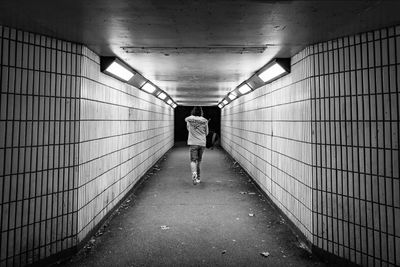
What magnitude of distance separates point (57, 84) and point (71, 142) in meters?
0.74

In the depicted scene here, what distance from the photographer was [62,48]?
3.05 meters

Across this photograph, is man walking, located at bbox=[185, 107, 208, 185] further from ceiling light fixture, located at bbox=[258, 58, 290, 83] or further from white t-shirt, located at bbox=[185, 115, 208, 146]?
ceiling light fixture, located at bbox=[258, 58, 290, 83]

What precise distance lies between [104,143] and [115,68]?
1.28 metres

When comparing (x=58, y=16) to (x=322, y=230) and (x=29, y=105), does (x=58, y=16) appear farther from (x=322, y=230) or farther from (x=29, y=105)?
(x=322, y=230)

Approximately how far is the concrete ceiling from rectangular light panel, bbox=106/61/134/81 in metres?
0.27

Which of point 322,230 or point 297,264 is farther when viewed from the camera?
point 322,230

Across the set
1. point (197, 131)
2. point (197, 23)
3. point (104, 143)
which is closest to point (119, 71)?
point (104, 143)

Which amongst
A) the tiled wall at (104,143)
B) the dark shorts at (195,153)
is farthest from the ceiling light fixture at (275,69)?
the tiled wall at (104,143)

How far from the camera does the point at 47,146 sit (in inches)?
115

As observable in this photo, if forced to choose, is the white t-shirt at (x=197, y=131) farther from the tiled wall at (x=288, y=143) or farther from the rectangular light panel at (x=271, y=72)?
the rectangular light panel at (x=271, y=72)

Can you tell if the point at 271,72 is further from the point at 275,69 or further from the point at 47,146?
the point at 47,146

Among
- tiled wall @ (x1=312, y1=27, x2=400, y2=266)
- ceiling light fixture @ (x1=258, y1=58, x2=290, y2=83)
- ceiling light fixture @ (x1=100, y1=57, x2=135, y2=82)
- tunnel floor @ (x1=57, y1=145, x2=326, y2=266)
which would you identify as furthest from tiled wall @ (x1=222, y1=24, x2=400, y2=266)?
ceiling light fixture @ (x1=100, y1=57, x2=135, y2=82)

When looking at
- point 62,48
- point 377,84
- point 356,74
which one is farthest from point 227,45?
point 62,48

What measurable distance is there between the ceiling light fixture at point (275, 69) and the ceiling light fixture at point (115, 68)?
8.37 feet
